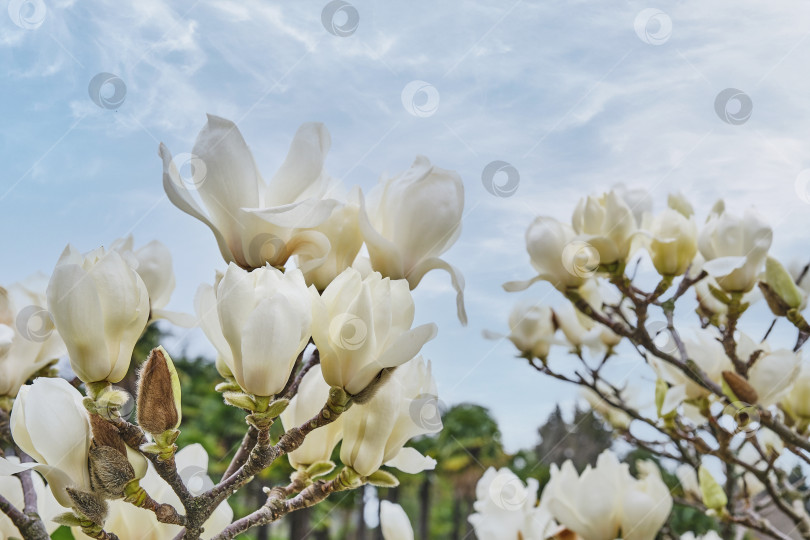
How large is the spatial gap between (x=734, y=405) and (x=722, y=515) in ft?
0.77

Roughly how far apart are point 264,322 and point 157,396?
0.24 feet

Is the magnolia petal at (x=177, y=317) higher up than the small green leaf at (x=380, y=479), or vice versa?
the magnolia petal at (x=177, y=317)

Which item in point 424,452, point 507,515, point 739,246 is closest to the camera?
point 507,515

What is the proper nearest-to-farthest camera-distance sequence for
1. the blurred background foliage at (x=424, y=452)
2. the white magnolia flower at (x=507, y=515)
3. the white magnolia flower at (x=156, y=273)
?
the white magnolia flower at (x=156, y=273), the white magnolia flower at (x=507, y=515), the blurred background foliage at (x=424, y=452)

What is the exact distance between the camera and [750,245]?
93 cm

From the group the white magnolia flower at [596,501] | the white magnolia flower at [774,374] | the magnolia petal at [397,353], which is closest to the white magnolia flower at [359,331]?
the magnolia petal at [397,353]

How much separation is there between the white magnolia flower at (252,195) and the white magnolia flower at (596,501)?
56cm

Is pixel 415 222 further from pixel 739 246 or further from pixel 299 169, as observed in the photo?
pixel 739 246

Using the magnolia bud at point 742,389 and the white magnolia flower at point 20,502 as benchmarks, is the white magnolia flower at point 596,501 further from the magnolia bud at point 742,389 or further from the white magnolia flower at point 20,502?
the white magnolia flower at point 20,502

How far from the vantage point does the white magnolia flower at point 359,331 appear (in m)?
0.41

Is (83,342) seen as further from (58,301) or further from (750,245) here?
(750,245)

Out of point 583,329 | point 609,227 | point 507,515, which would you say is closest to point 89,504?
point 507,515

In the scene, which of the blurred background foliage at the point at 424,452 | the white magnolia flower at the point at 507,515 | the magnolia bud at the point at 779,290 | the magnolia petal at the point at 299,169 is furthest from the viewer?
the blurred background foliage at the point at 424,452

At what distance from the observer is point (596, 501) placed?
863 mm
